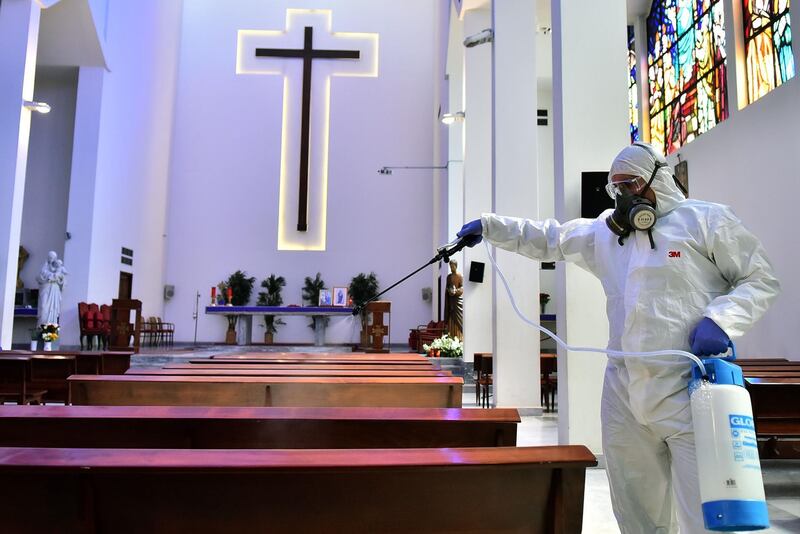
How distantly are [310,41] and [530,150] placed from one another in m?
10.8

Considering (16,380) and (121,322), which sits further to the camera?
(121,322)

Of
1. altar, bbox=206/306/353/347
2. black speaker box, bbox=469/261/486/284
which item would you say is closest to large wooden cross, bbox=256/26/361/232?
altar, bbox=206/306/353/347

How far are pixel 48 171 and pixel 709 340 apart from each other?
1330 cm

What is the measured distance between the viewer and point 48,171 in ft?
38.9

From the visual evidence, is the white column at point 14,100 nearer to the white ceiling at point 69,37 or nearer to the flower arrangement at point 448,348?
the white ceiling at point 69,37

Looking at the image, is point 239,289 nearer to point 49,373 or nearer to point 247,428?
point 49,373

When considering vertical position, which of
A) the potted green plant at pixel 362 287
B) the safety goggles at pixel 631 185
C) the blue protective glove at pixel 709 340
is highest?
the potted green plant at pixel 362 287

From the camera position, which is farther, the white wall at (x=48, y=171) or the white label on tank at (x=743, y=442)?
the white wall at (x=48, y=171)

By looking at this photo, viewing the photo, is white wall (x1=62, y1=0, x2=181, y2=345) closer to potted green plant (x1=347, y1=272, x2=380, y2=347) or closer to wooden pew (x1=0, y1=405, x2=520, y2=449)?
potted green plant (x1=347, y1=272, x2=380, y2=347)

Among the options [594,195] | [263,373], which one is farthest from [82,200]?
[594,195]

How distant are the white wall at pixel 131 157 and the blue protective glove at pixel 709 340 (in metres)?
11.2

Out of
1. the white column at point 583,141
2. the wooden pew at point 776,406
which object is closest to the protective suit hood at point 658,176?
the white column at point 583,141

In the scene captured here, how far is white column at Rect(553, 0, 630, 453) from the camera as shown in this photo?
343 centimetres

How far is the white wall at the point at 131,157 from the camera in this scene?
1090 centimetres
